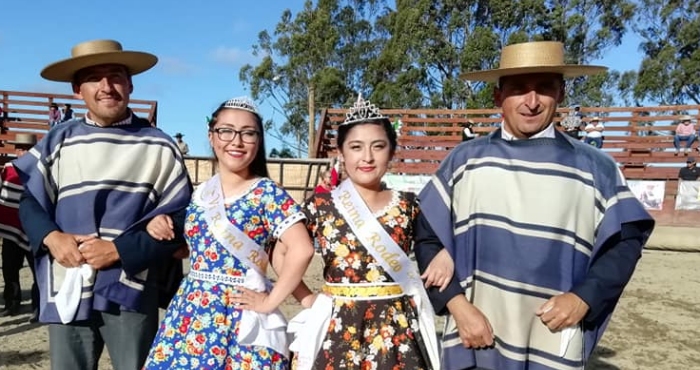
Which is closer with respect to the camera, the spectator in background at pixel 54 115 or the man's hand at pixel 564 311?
the man's hand at pixel 564 311

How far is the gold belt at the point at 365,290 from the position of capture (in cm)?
248

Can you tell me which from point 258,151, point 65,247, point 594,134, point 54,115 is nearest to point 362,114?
point 258,151

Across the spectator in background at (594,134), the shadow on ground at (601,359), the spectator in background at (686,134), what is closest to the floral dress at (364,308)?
the shadow on ground at (601,359)

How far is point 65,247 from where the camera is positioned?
2355 mm

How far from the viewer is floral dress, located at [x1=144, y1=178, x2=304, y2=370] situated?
2.24 m

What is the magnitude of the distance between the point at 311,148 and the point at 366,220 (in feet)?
59.6

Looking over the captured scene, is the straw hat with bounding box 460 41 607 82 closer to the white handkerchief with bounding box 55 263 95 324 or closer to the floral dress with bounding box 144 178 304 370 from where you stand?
the floral dress with bounding box 144 178 304 370

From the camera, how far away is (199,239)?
239cm

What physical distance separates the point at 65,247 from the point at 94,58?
0.78 metres

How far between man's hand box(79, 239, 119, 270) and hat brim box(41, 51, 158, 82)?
74 centimetres

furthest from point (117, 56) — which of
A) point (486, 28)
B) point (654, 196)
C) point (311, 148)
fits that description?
point (486, 28)

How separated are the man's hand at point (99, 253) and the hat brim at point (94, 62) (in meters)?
0.74

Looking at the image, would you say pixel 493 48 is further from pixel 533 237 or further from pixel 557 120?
pixel 533 237

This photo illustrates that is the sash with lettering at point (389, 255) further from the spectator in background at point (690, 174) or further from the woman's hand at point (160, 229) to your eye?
the spectator in background at point (690, 174)
